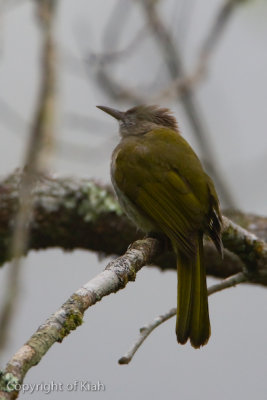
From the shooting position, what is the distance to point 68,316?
2139 mm

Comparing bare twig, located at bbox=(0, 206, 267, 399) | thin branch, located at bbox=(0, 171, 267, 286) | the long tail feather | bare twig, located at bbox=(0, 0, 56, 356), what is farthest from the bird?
bare twig, located at bbox=(0, 0, 56, 356)

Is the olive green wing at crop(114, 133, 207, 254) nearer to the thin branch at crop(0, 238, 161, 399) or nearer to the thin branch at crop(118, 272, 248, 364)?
the thin branch at crop(118, 272, 248, 364)

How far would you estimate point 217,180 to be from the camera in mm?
4434

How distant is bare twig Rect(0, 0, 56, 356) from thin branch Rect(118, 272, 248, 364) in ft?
1.92

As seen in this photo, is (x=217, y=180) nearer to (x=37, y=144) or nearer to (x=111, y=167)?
(x=111, y=167)

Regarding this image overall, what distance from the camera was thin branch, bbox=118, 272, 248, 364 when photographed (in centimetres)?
259

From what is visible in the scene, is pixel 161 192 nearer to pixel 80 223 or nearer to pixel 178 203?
pixel 178 203

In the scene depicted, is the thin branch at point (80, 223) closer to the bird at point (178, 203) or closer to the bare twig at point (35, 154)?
the bird at point (178, 203)

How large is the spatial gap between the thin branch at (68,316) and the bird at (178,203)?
48cm

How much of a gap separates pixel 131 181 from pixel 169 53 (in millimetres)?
1363

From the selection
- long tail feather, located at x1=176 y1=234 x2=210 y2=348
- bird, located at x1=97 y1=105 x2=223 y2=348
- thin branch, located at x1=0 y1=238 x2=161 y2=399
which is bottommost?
thin branch, located at x1=0 y1=238 x2=161 y2=399

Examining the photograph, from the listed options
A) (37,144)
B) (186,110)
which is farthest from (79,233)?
Result: (37,144)

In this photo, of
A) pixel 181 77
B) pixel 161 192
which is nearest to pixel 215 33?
pixel 181 77

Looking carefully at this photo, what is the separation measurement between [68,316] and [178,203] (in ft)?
5.39
